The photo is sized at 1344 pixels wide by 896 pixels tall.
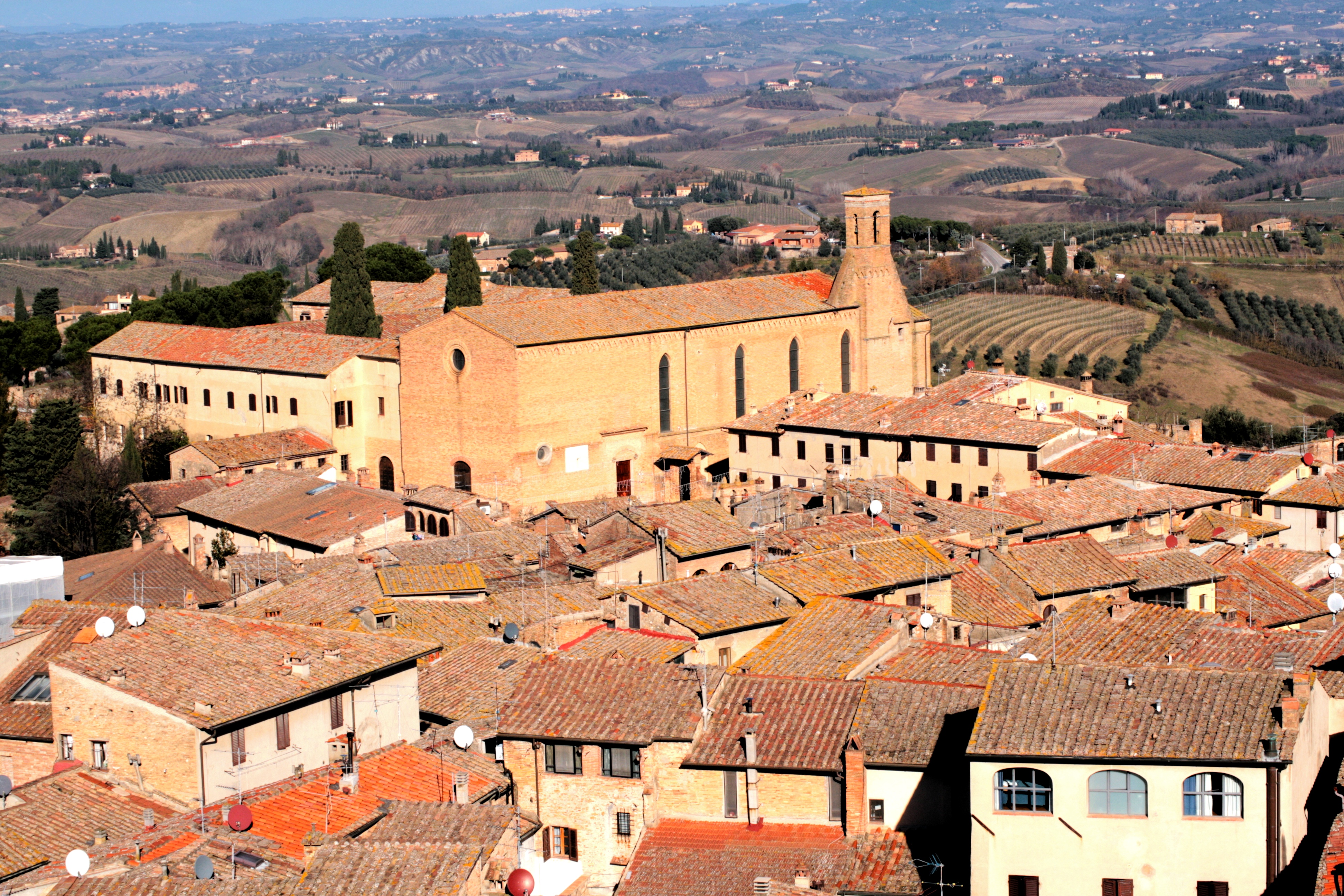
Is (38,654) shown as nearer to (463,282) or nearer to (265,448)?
(265,448)

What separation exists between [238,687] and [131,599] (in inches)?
457

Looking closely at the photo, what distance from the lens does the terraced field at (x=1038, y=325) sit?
6925cm

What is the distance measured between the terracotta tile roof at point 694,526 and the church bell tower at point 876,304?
72.8 feet

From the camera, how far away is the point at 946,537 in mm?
29641

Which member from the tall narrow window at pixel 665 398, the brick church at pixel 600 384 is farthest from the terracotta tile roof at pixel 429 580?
the tall narrow window at pixel 665 398

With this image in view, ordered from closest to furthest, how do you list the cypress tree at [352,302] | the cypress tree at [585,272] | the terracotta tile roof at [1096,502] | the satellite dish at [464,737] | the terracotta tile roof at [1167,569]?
the satellite dish at [464,737], the terracotta tile roof at [1167,569], the terracotta tile roof at [1096,502], the cypress tree at [352,302], the cypress tree at [585,272]

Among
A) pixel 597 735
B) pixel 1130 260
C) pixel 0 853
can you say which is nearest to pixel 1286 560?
pixel 597 735

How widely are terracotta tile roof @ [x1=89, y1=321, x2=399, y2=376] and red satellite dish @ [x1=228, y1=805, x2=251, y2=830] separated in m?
30.1

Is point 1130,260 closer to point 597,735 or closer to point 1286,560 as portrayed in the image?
point 1286,560

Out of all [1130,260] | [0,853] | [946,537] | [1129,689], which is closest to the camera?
[1129,689]

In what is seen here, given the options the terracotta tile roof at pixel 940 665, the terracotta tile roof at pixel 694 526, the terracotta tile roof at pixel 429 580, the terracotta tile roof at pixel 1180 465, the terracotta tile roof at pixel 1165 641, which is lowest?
the terracotta tile roof at pixel 1180 465

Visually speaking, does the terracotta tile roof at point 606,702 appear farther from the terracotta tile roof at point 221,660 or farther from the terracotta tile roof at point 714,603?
the terracotta tile roof at point 714,603

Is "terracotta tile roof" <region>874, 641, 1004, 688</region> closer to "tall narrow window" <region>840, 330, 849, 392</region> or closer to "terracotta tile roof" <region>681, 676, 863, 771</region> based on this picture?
"terracotta tile roof" <region>681, 676, 863, 771</region>

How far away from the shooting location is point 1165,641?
71.6ft
